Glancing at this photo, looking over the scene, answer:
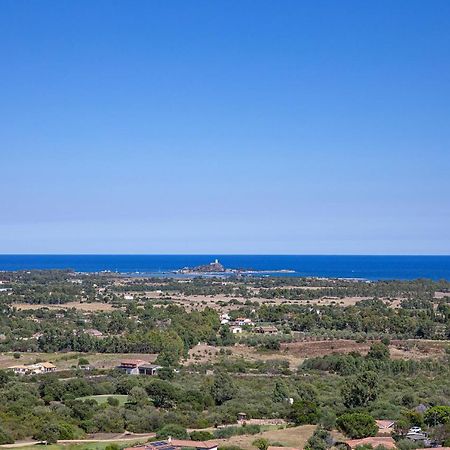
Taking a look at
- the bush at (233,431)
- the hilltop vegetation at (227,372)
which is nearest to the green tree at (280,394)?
the hilltop vegetation at (227,372)

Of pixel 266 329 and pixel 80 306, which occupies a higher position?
pixel 266 329

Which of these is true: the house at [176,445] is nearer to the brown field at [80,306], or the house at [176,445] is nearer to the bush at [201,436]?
the bush at [201,436]

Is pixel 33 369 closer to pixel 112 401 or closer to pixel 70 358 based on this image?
pixel 70 358

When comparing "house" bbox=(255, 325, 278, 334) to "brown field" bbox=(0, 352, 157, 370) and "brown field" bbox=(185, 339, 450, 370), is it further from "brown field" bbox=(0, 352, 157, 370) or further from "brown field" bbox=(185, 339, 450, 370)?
"brown field" bbox=(0, 352, 157, 370)

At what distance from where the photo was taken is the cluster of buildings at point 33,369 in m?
50.7

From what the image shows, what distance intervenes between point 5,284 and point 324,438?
122511mm

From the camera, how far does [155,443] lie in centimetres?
2984

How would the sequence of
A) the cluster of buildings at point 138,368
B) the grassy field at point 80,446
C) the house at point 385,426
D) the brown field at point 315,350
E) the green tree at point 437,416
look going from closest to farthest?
the grassy field at point 80,446 → the house at point 385,426 → the green tree at point 437,416 → the cluster of buildings at point 138,368 → the brown field at point 315,350

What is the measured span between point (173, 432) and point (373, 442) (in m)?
9.13

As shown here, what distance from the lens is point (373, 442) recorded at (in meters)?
29.7

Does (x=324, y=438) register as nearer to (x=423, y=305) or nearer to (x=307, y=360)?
(x=307, y=360)

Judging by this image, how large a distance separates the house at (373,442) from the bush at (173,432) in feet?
24.5

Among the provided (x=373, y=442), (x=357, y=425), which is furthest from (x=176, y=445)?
(x=357, y=425)

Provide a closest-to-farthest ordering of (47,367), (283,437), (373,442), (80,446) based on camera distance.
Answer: (373,442)
(80,446)
(283,437)
(47,367)
